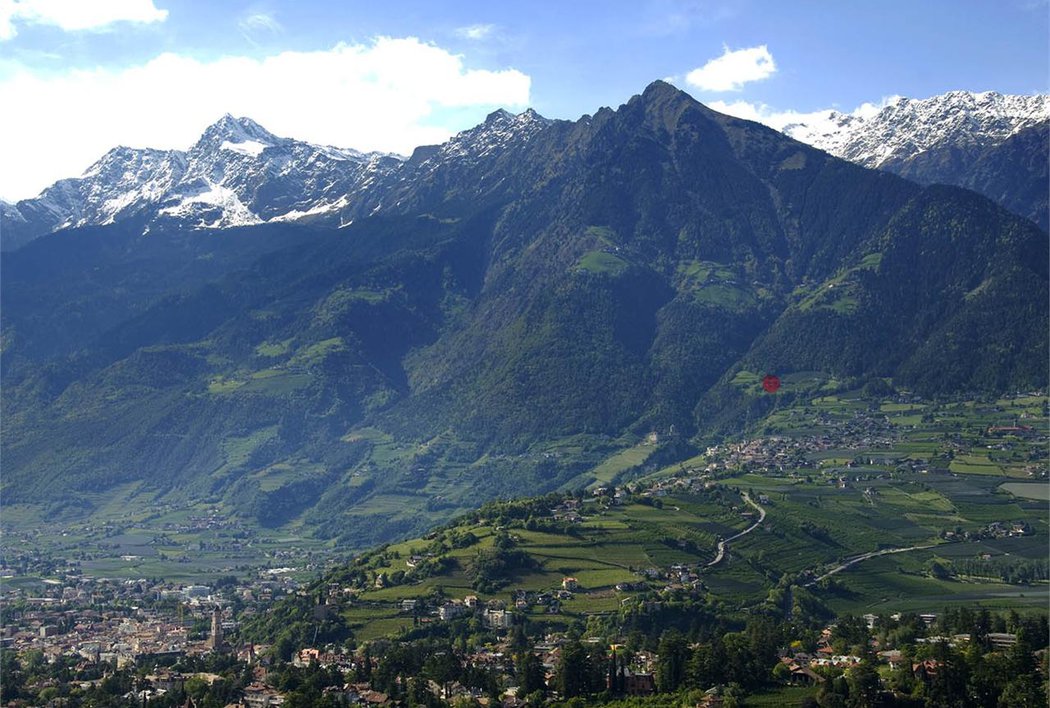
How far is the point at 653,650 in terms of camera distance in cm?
11056

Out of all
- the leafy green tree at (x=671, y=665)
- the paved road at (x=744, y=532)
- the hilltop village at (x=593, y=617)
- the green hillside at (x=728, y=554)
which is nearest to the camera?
the leafy green tree at (x=671, y=665)

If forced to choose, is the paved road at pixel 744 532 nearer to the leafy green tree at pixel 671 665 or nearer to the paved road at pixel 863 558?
the paved road at pixel 863 558

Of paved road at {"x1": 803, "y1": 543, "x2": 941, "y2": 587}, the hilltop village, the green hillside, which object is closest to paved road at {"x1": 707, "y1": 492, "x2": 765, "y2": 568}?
the green hillside

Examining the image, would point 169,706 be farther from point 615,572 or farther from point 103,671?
point 615,572

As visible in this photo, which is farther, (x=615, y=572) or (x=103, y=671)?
(x=615, y=572)

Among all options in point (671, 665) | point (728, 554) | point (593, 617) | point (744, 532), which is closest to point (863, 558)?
point (744, 532)

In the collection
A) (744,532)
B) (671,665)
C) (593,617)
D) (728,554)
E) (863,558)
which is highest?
(744,532)

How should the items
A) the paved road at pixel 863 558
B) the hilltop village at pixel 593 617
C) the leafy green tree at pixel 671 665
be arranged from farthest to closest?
the paved road at pixel 863 558 < the hilltop village at pixel 593 617 < the leafy green tree at pixel 671 665

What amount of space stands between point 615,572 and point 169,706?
51.3 metres

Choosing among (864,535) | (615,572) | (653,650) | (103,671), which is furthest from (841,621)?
(103,671)

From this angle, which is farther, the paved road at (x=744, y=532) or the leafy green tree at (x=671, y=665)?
the paved road at (x=744, y=532)

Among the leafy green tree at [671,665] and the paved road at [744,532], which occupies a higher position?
the paved road at [744,532]

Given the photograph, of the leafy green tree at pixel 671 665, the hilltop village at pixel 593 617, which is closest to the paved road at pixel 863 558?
the hilltop village at pixel 593 617

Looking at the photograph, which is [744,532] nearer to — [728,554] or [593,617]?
[728,554]
